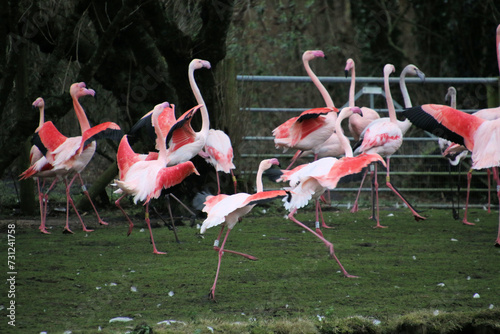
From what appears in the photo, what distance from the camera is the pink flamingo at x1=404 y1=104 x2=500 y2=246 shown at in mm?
5023

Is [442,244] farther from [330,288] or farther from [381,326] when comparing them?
[381,326]

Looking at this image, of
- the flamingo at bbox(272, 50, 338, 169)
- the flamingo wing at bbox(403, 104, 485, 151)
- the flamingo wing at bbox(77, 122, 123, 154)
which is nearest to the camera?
the flamingo wing at bbox(403, 104, 485, 151)

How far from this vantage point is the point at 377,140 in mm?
6387

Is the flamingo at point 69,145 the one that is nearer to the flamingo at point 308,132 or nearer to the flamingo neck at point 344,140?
the flamingo at point 308,132

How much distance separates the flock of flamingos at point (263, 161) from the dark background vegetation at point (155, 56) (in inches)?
19.3

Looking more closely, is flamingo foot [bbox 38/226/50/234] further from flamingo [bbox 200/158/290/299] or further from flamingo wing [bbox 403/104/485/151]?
flamingo wing [bbox 403/104/485/151]

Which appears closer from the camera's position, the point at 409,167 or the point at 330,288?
the point at 330,288

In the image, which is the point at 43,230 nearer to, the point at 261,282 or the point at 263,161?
the point at 263,161

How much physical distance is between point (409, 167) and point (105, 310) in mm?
7269

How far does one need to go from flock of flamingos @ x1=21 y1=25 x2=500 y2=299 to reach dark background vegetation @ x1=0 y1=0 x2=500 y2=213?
1.61 ft

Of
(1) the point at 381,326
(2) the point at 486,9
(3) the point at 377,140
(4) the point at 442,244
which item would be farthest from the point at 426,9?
(1) the point at 381,326

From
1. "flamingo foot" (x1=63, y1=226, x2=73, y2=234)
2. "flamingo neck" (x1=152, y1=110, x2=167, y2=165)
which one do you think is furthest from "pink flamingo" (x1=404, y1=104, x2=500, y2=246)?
"flamingo foot" (x1=63, y1=226, x2=73, y2=234)

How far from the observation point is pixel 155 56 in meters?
7.02

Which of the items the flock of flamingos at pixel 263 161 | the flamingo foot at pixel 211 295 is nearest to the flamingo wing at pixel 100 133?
the flock of flamingos at pixel 263 161
